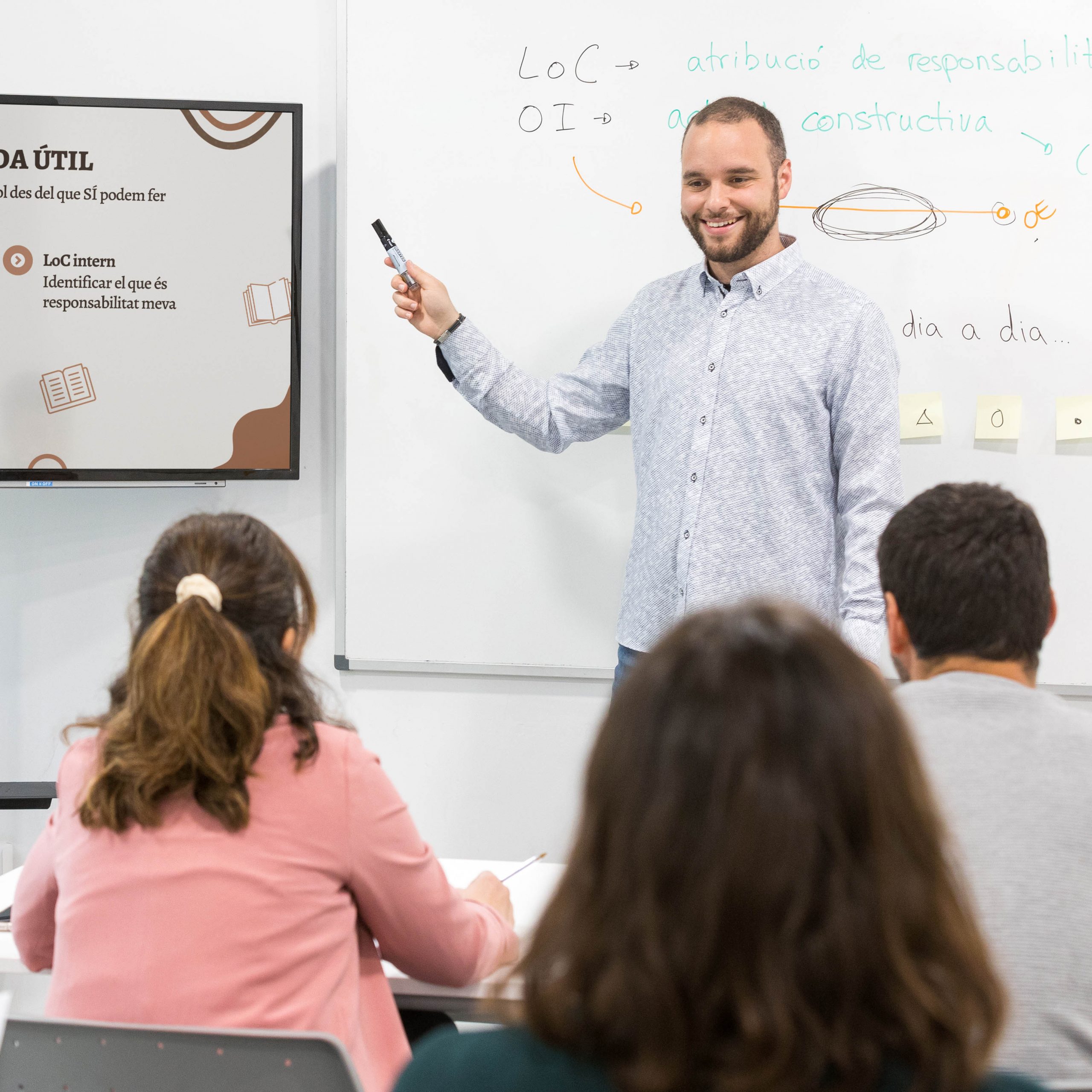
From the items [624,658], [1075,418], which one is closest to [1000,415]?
[1075,418]

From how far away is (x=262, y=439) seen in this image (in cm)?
250

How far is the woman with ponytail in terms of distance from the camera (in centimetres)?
110

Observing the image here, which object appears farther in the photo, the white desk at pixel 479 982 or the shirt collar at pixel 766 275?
the shirt collar at pixel 766 275

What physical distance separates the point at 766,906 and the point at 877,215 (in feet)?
6.89

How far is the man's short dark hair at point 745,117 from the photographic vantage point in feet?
6.79

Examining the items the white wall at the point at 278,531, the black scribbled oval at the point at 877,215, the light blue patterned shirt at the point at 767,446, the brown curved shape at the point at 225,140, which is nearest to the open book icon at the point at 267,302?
the white wall at the point at 278,531

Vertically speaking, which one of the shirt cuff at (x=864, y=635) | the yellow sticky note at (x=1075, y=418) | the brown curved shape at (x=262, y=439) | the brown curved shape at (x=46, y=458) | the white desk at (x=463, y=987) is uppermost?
the yellow sticky note at (x=1075, y=418)

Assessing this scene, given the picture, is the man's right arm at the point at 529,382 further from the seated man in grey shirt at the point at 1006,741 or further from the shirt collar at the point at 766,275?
the seated man in grey shirt at the point at 1006,741

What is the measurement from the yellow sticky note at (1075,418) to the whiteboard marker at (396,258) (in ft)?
4.46

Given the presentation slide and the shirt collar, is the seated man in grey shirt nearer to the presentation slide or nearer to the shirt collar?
the shirt collar

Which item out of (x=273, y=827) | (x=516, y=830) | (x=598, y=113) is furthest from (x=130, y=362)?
(x=273, y=827)

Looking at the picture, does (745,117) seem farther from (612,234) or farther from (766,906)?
(766,906)

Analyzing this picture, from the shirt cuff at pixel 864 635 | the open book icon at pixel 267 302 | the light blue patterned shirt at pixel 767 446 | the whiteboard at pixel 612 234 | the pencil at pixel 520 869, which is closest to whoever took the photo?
the pencil at pixel 520 869

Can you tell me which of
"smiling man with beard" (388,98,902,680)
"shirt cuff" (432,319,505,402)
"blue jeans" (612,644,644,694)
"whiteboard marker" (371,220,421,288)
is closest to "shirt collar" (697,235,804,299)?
"smiling man with beard" (388,98,902,680)
